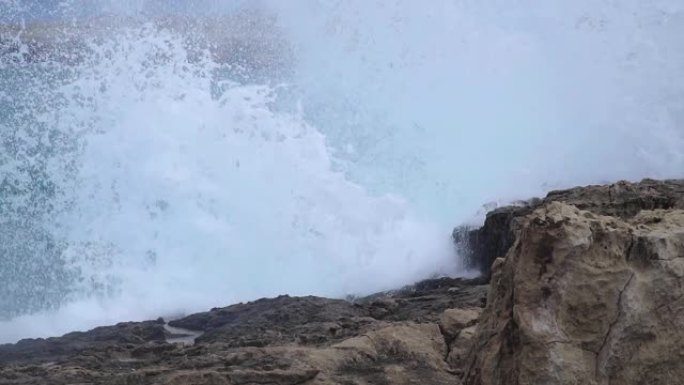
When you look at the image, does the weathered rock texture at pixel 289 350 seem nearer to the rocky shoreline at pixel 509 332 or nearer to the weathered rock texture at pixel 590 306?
the rocky shoreline at pixel 509 332

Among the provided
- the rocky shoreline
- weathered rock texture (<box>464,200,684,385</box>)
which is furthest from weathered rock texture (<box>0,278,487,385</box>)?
weathered rock texture (<box>464,200,684,385</box>)

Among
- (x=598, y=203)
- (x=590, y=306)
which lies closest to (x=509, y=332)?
(x=590, y=306)

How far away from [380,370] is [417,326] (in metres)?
0.67

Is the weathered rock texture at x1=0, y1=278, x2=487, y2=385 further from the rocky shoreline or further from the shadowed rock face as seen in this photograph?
the shadowed rock face

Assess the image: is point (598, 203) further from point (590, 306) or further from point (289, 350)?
point (590, 306)

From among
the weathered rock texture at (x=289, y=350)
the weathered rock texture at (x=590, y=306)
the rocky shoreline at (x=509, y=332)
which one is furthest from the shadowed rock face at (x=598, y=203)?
the weathered rock texture at (x=590, y=306)

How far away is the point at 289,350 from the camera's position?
4.83m

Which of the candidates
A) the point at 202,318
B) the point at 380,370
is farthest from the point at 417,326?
the point at 202,318

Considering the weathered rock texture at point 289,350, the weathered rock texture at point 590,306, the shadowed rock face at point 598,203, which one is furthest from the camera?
the shadowed rock face at point 598,203

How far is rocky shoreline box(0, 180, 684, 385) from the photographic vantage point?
3.53 metres

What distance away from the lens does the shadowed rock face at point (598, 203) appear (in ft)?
21.4

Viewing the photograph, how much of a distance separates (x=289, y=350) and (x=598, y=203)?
9.72 ft

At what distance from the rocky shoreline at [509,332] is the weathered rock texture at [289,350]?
0.04 ft

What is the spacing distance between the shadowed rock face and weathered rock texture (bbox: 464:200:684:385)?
2.49 meters
